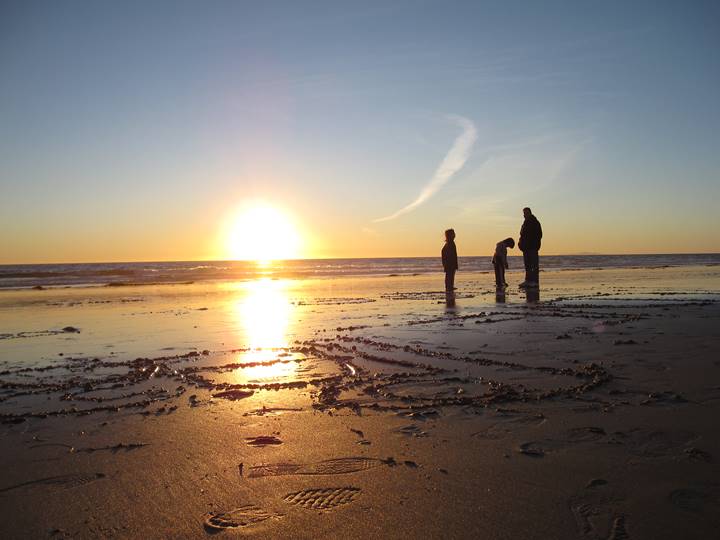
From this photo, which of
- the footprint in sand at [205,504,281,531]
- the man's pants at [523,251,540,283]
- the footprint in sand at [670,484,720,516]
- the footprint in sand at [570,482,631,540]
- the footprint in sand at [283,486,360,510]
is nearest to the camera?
the footprint in sand at [570,482,631,540]

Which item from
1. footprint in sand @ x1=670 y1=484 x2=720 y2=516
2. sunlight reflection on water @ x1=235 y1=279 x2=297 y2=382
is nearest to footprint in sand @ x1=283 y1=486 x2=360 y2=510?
footprint in sand @ x1=670 y1=484 x2=720 y2=516

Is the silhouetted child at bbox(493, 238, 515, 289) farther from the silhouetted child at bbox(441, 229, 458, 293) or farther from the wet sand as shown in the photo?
the wet sand

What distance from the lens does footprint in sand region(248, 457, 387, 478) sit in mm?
3654

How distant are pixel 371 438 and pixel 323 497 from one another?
104 cm

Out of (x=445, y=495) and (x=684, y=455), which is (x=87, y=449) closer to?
(x=445, y=495)

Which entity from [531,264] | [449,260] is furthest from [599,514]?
[531,264]

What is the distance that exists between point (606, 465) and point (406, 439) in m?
1.47

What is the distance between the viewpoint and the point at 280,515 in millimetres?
3076

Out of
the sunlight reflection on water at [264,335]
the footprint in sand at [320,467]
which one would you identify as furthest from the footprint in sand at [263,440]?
the sunlight reflection on water at [264,335]

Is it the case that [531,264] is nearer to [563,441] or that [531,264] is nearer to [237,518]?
[563,441]

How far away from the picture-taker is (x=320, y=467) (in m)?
3.73

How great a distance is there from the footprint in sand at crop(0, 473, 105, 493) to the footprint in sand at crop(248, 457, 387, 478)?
114 cm

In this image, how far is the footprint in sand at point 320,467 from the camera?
144 inches

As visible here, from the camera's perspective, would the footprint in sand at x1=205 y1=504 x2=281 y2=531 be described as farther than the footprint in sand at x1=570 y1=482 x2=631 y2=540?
Yes
